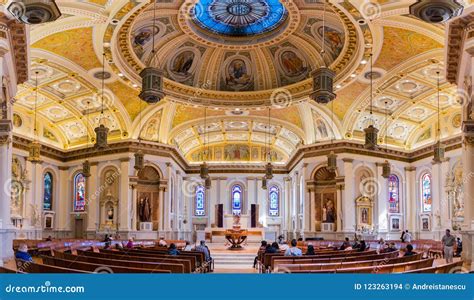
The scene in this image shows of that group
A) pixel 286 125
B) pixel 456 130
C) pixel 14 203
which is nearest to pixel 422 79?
pixel 456 130

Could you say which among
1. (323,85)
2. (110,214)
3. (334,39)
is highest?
(334,39)

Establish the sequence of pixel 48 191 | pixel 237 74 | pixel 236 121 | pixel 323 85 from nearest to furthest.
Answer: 1. pixel 323 85
2. pixel 237 74
3. pixel 48 191
4. pixel 236 121

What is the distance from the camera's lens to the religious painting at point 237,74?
2970 cm

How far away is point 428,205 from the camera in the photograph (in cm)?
3281

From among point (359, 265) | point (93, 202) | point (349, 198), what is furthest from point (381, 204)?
point (359, 265)

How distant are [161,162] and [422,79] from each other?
16.3m

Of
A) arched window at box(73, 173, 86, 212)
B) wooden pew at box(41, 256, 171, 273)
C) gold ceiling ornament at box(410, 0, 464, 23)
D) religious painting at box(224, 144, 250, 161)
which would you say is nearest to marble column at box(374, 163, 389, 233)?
religious painting at box(224, 144, 250, 161)

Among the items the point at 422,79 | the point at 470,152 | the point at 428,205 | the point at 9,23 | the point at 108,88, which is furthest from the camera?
the point at 428,205

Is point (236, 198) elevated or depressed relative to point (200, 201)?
elevated

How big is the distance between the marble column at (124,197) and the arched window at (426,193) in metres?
18.2

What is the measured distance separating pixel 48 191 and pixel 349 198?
61.3 ft

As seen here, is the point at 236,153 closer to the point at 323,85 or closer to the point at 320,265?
the point at 323,85

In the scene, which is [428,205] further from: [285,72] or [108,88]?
[108,88]

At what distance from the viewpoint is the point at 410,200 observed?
33.9 m
